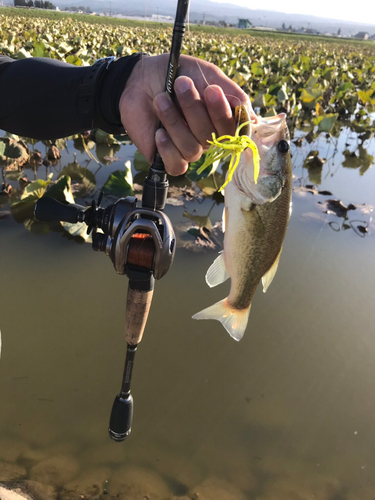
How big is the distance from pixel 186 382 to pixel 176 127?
165 centimetres

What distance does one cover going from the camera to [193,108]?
4.52ft

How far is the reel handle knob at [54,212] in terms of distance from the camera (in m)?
1.49

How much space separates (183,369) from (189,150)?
1571 millimetres

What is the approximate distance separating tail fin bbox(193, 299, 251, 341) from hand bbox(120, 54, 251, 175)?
0.61 metres

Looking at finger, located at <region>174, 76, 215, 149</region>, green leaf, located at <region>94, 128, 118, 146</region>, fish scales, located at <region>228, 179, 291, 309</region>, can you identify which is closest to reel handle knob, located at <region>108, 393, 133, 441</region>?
fish scales, located at <region>228, 179, 291, 309</region>

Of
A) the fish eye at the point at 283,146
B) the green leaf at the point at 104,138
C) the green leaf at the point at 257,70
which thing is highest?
the green leaf at the point at 257,70

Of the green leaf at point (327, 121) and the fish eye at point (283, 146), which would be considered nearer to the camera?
the fish eye at point (283, 146)

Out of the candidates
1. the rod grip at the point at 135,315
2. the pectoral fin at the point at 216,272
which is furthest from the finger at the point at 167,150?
the rod grip at the point at 135,315

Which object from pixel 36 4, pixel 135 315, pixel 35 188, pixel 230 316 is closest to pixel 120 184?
pixel 35 188

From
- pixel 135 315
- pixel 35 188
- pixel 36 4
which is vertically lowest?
pixel 35 188

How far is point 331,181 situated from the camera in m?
5.72

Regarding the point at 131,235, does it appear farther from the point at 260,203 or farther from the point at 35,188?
the point at 35,188

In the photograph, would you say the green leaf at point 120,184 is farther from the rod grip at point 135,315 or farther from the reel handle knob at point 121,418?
the reel handle knob at point 121,418

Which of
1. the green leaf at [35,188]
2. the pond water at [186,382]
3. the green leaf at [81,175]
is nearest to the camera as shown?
the pond water at [186,382]
